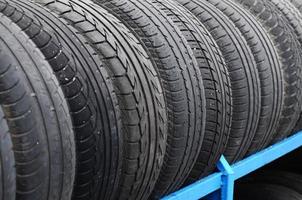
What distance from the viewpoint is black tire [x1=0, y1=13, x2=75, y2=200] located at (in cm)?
133

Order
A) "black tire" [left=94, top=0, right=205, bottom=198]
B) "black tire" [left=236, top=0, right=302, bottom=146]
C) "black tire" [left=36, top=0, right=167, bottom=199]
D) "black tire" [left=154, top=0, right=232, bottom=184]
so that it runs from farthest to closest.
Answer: "black tire" [left=236, top=0, right=302, bottom=146] < "black tire" [left=154, top=0, right=232, bottom=184] < "black tire" [left=94, top=0, right=205, bottom=198] < "black tire" [left=36, top=0, right=167, bottom=199]

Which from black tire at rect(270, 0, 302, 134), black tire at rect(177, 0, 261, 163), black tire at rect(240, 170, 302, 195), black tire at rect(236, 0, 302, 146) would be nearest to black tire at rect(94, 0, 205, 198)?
black tire at rect(177, 0, 261, 163)

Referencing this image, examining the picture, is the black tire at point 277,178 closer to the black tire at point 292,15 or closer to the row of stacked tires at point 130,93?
the black tire at point 292,15

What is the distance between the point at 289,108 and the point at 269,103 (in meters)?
0.19

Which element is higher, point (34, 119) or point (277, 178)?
point (34, 119)

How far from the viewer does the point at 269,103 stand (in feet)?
7.80

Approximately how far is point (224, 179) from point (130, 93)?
68 centimetres

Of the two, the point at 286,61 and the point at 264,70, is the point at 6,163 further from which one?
the point at 286,61

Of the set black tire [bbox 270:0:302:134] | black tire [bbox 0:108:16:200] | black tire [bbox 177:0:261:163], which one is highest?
black tire [bbox 270:0:302:134]

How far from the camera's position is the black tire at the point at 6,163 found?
127 centimetres

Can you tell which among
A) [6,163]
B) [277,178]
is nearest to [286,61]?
[277,178]

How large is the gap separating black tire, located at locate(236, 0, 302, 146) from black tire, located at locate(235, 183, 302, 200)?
0.35 meters

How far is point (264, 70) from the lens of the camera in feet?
7.76

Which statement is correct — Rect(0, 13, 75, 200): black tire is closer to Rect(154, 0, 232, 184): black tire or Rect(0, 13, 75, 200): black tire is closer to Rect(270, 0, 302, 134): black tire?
Rect(154, 0, 232, 184): black tire
